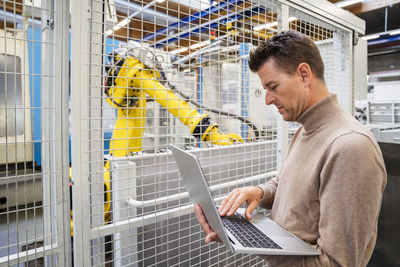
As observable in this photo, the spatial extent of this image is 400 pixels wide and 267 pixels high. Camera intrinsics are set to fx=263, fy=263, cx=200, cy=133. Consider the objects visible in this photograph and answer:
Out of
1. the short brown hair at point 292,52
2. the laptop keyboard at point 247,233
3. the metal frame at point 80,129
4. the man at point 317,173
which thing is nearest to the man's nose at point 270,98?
the man at point 317,173

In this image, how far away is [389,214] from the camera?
213 cm

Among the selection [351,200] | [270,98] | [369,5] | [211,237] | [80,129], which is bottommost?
[211,237]

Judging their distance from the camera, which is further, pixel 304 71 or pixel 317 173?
pixel 304 71

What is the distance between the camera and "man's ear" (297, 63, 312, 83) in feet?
3.12

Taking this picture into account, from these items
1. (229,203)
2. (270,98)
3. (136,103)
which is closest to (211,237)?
(229,203)

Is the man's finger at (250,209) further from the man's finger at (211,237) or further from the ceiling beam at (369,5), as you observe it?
the ceiling beam at (369,5)

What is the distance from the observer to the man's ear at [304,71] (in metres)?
0.95

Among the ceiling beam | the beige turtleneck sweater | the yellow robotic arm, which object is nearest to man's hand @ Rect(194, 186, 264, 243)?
the beige turtleneck sweater

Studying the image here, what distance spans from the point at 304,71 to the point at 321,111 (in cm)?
16

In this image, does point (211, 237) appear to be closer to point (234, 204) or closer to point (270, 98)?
point (234, 204)

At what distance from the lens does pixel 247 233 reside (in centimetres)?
90

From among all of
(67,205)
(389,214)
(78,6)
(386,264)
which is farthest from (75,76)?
(386,264)

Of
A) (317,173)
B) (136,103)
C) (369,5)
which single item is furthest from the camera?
(369,5)

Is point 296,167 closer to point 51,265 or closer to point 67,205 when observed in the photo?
point 67,205
